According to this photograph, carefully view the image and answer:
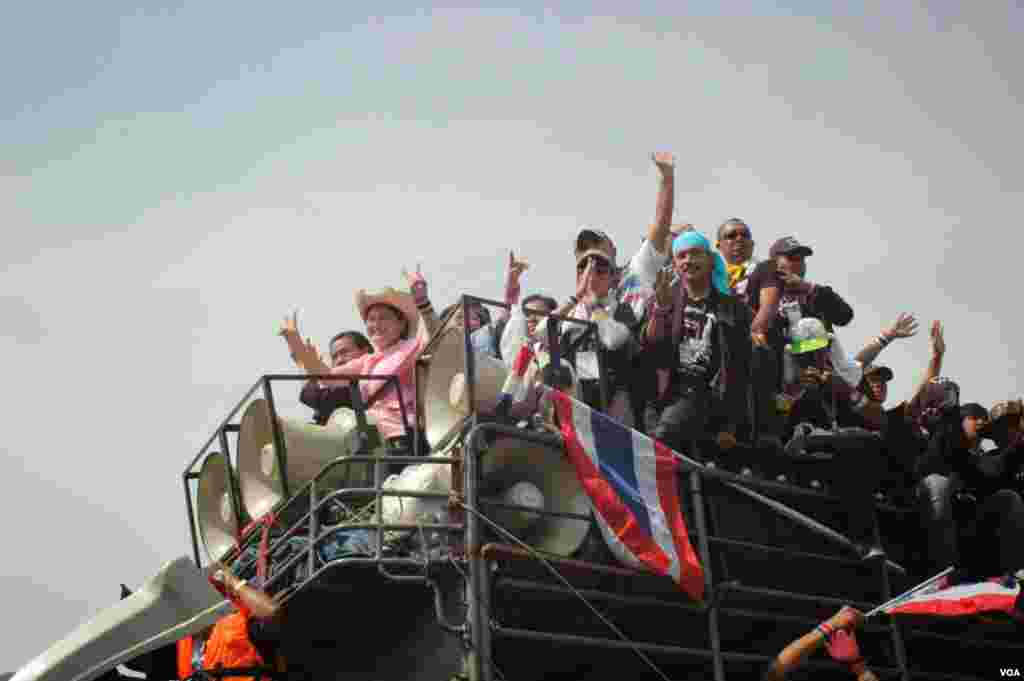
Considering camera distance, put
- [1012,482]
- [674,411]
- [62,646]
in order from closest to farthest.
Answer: [62,646] → [674,411] → [1012,482]

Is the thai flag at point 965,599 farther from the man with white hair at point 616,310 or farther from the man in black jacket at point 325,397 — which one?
the man in black jacket at point 325,397

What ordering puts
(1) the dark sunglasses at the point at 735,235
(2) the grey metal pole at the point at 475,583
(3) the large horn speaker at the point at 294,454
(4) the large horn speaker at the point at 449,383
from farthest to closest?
(1) the dark sunglasses at the point at 735,235
(3) the large horn speaker at the point at 294,454
(4) the large horn speaker at the point at 449,383
(2) the grey metal pole at the point at 475,583

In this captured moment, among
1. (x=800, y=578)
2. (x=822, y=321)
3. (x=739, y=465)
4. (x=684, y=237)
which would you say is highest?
(x=684, y=237)

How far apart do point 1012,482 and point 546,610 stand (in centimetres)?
500

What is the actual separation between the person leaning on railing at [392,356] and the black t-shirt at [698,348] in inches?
86.2

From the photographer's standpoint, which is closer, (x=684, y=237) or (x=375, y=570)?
(x=375, y=570)

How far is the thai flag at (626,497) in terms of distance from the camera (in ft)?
35.1

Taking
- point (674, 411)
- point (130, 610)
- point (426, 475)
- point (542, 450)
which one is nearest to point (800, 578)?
point (674, 411)

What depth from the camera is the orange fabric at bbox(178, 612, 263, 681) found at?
10320 millimetres

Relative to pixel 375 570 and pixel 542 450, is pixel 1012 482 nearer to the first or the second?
pixel 542 450

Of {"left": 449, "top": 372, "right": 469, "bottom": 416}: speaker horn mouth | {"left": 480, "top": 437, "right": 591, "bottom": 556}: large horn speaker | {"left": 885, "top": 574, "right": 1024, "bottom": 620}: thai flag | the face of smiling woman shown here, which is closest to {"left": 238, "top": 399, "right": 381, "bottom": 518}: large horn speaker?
the face of smiling woman

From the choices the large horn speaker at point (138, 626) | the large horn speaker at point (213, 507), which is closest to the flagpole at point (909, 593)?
the large horn speaker at point (138, 626)

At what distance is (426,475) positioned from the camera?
10602 millimetres

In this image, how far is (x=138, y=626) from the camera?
8.61m
